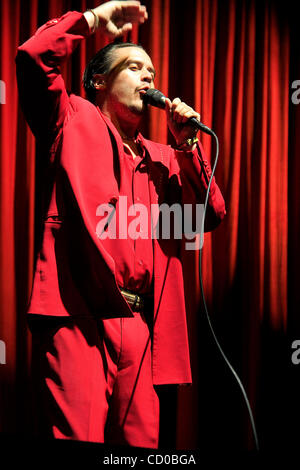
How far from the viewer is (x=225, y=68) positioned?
2.26 m

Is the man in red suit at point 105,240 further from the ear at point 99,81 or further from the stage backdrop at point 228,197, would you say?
the stage backdrop at point 228,197

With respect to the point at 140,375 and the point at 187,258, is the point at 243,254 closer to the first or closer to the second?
the point at 187,258

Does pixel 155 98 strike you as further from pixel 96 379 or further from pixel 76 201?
pixel 96 379

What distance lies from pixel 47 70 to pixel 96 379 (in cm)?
69

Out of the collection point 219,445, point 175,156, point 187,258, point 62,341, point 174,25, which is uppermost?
point 174,25

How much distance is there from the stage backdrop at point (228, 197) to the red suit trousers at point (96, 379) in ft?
1.83

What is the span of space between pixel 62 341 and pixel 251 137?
136 centimetres

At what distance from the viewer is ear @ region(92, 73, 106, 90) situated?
1600 mm

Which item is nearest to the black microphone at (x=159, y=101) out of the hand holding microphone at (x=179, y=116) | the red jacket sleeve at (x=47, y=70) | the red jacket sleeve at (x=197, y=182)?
the hand holding microphone at (x=179, y=116)

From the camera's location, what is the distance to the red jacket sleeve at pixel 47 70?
1265mm

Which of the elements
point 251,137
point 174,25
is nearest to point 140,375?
point 251,137

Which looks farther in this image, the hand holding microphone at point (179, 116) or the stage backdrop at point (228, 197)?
the stage backdrop at point (228, 197)

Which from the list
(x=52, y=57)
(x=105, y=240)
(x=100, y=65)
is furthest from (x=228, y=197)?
(x=52, y=57)

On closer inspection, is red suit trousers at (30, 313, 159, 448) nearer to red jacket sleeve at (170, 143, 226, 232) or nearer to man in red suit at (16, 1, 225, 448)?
man in red suit at (16, 1, 225, 448)
